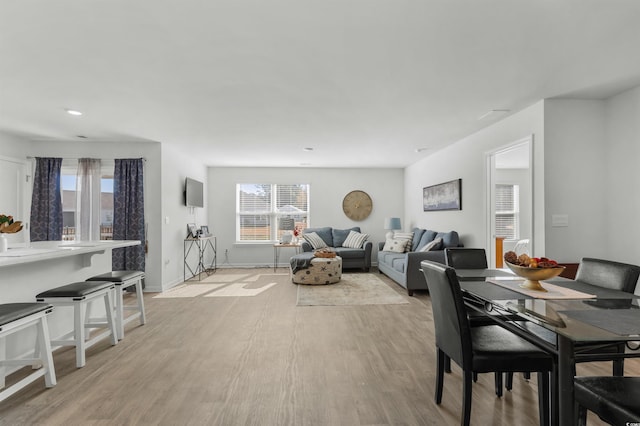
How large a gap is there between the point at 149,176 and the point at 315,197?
3.83 metres

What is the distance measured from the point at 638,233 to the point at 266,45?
153 inches

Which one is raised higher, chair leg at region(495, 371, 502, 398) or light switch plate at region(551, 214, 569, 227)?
light switch plate at region(551, 214, 569, 227)

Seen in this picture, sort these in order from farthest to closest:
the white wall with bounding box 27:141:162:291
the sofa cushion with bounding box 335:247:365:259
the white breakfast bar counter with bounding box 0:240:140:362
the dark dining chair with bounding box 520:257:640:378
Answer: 1. the sofa cushion with bounding box 335:247:365:259
2. the white wall with bounding box 27:141:162:291
3. the white breakfast bar counter with bounding box 0:240:140:362
4. the dark dining chair with bounding box 520:257:640:378

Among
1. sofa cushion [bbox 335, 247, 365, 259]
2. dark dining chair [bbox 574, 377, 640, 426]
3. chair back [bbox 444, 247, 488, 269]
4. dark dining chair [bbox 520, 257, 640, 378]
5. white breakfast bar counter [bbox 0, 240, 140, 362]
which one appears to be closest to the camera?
dark dining chair [bbox 574, 377, 640, 426]

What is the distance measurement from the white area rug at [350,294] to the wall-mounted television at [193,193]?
2672 millimetres

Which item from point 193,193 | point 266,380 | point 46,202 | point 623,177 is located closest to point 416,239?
point 623,177

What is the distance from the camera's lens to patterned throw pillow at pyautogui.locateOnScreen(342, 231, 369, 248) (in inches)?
288

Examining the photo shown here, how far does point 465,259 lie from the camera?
2852mm

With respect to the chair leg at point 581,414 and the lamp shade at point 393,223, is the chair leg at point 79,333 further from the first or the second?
the lamp shade at point 393,223

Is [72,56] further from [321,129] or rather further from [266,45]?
[321,129]

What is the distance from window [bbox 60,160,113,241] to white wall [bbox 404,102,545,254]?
5721 millimetres

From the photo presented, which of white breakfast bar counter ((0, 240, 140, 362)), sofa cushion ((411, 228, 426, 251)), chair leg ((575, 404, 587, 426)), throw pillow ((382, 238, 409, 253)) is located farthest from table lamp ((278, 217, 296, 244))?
chair leg ((575, 404, 587, 426))

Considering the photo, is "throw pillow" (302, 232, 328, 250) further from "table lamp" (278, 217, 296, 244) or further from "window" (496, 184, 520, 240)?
"window" (496, 184, 520, 240)

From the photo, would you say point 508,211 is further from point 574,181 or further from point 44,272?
point 44,272
